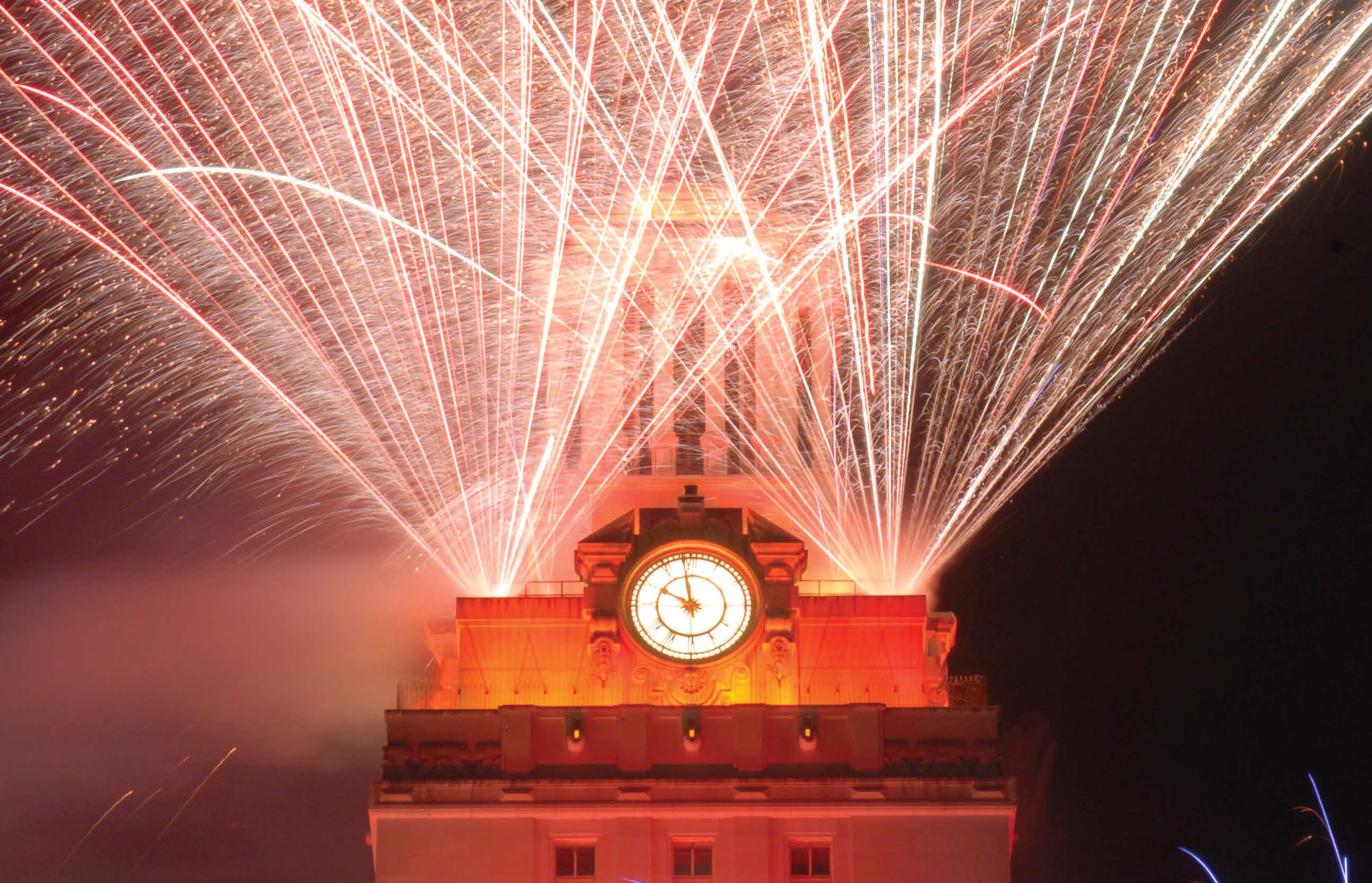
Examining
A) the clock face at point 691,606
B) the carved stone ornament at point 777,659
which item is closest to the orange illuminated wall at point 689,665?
the carved stone ornament at point 777,659

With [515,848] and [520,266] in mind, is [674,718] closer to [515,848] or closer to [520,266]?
[515,848]

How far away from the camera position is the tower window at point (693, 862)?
195ft

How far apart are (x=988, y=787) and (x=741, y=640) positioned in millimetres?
7080

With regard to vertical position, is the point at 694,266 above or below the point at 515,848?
above

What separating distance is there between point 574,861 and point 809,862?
224 inches

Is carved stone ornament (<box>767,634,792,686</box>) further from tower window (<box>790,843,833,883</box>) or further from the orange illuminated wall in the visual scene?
tower window (<box>790,843,833,883</box>)

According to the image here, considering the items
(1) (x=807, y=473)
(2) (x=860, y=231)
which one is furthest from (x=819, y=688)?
(2) (x=860, y=231)

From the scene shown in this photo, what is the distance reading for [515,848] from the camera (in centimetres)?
5916

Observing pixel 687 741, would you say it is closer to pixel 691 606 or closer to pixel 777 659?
pixel 777 659

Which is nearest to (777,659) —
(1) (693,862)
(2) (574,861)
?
(1) (693,862)

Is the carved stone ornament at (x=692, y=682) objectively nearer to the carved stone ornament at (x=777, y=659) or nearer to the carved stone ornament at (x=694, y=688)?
the carved stone ornament at (x=694, y=688)

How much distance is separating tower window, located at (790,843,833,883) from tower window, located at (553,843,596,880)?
4.84 m

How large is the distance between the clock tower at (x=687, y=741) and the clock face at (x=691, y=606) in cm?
5

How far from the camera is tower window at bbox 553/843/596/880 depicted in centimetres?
5931
